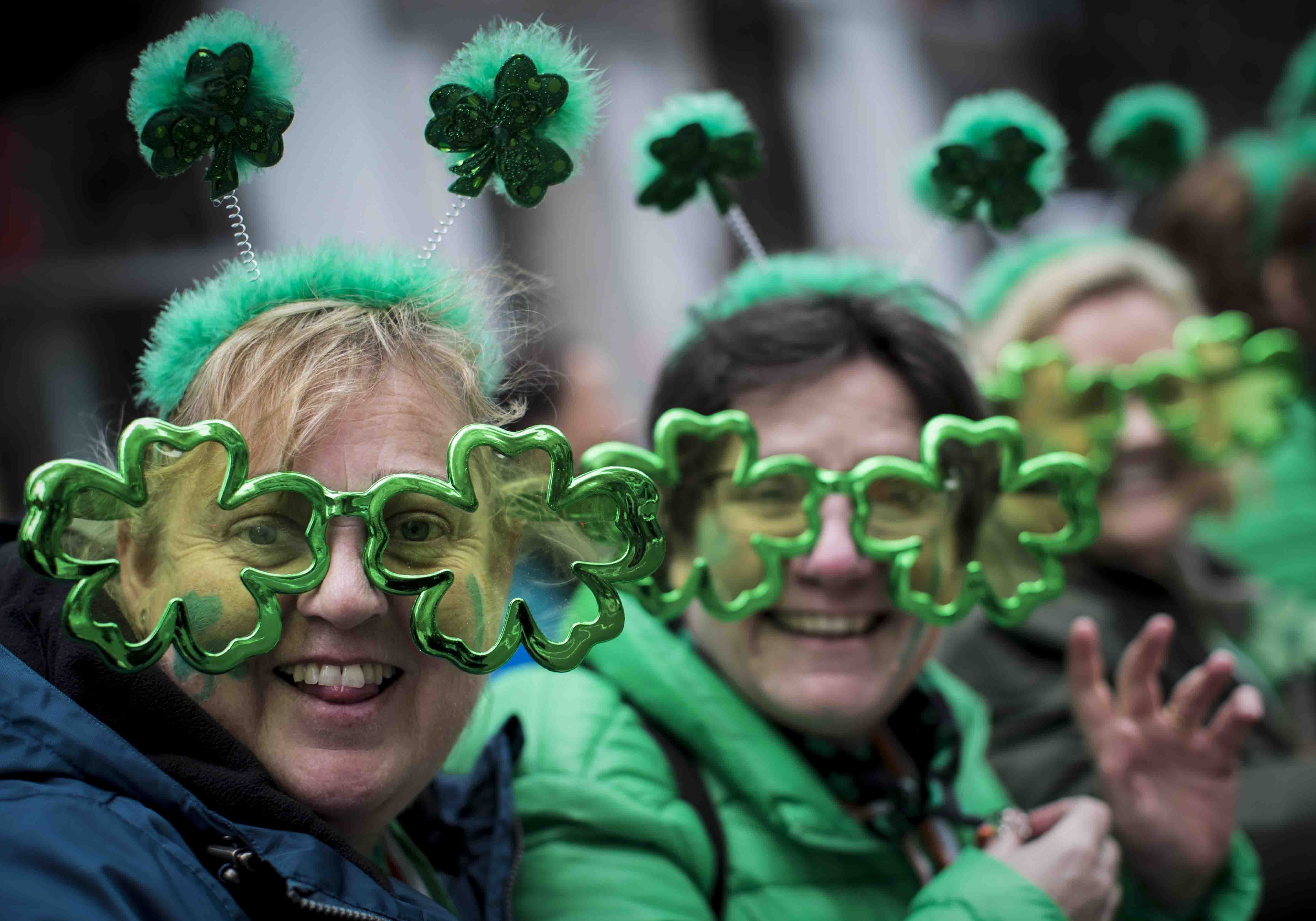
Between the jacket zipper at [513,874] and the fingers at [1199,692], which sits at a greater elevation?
the jacket zipper at [513,874]

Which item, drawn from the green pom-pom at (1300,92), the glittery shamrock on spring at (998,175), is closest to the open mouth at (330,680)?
the glittery shamrock on spring at (998,175)

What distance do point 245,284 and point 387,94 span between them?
2585 millimetres

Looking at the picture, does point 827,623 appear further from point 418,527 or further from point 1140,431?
point 1140,431

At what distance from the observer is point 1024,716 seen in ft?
6.68

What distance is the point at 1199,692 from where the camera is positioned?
5.67ft

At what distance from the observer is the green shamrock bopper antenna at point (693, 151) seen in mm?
1569

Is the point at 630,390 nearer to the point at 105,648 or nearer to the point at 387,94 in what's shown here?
the point at 387,94

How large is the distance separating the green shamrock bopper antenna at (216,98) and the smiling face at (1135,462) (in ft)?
5.34

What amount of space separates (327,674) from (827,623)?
0.66m

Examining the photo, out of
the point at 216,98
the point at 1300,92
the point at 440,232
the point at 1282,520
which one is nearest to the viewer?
the point at 216,98

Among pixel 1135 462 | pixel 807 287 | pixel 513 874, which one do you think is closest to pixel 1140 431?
pixel 1135 462

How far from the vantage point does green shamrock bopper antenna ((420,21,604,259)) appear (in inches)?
44.3

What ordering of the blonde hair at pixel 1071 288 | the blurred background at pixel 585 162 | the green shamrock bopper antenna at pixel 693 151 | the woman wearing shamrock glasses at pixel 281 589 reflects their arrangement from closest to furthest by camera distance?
the woman wearing shamrock glasses at pixel 281 589
the green shamrock bopper antenna at pixel 693 151
the blonde hair at pixel 1071 288
the blurred background at pixel 585 162

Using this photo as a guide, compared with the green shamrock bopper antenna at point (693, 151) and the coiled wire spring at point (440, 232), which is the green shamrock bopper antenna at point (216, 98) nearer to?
the coiled wire spring at point (440, 232)
